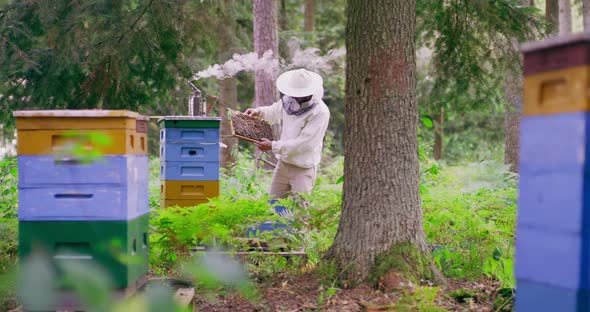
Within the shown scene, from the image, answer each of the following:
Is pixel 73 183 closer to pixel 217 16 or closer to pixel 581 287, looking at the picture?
pixel 581 287

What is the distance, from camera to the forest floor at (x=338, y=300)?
4.10 metres

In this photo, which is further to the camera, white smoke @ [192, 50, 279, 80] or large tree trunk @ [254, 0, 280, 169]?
large tree trunk @ [254, 0, 280, 169]

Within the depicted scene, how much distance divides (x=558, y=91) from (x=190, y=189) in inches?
180

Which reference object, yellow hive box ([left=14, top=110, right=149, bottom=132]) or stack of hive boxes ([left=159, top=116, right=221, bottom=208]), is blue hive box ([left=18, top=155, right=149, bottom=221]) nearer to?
yellow hive box ([left=14, top=110, right=149, bottom=132])

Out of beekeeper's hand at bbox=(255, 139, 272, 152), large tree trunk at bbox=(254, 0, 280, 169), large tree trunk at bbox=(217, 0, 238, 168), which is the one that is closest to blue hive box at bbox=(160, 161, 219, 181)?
beekeeper's hand at bbox=(255, 139, 272, 152)

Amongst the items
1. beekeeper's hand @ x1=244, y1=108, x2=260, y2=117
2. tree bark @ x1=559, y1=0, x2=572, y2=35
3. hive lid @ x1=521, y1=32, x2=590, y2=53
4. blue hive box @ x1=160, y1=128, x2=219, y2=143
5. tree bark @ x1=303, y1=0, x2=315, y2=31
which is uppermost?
tree bark @ x1=303, y1=0, x2=315, y2=31

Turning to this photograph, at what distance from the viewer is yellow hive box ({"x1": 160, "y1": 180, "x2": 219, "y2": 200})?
21.4 ft

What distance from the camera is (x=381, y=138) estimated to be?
458 cm

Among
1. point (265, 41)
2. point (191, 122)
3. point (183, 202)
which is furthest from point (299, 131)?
point (265, 41)

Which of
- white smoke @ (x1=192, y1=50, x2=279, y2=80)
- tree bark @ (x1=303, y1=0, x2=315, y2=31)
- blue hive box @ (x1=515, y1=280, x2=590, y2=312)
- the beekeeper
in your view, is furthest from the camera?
tree bark @ (x1=303, y1=0, x2=315, y2=31)

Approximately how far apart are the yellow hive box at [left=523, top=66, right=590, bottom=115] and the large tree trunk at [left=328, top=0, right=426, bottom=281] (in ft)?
6.55

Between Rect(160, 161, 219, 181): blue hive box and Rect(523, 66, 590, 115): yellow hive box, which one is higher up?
Rect(523, 66, 590, 115): yellow hive box

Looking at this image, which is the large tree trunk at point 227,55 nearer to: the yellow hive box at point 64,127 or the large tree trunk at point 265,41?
the large tree trunk at point 265,41

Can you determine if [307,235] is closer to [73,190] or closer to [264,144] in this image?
[264,144]
